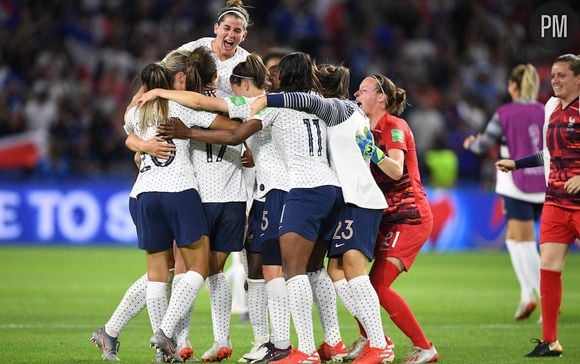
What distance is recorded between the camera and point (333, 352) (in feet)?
27.4

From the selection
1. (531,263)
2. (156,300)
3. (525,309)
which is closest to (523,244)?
(531,263)

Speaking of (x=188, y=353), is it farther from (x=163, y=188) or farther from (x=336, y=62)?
(x=336, y=62)

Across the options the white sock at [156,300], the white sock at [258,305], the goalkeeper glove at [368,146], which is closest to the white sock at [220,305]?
the white sock at [258,305]

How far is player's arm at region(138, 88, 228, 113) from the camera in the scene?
314 inches

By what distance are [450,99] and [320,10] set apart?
3655mm

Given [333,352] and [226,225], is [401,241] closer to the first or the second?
[333,352]

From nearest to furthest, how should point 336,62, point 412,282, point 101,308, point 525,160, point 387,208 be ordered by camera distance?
point 387,208
point 525,160
point 101,308
point 412,282
point 336,62

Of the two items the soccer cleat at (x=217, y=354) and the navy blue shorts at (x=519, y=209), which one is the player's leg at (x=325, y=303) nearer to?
the soccer cleat at (x=217, y=354)

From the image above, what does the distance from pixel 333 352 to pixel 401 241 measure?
3.32ft

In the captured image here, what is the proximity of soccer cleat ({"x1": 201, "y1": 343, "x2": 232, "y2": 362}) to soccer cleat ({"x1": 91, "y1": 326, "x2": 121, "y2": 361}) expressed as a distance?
68cm

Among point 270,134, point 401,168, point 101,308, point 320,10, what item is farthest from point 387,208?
point 320,10

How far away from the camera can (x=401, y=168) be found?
8266mm

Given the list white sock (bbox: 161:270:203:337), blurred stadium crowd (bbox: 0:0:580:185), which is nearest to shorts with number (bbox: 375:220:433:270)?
white sock (bbox: 161:270:203:337)

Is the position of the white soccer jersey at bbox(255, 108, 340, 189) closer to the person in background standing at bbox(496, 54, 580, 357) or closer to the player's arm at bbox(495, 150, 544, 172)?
the player's arm at bbox(495, 150, 544, 172)
